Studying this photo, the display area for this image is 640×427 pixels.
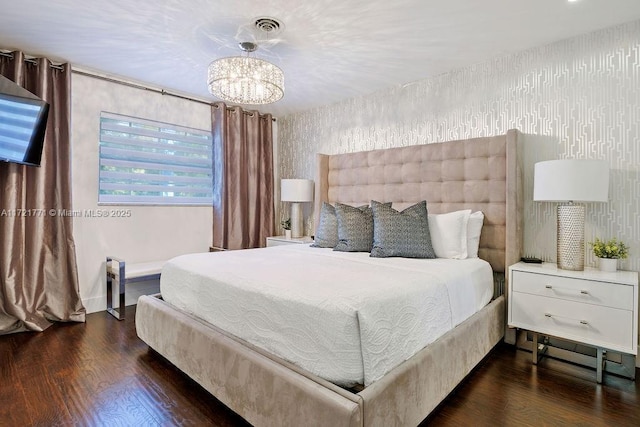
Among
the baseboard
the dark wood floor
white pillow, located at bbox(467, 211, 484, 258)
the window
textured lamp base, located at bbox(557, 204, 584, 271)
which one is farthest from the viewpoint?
the window

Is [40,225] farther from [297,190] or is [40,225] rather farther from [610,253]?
[610,253]

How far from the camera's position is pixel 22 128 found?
276 centimetres

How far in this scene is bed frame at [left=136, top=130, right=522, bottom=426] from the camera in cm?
141

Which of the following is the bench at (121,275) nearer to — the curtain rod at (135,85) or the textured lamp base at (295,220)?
the textured lamp base at (295,220)

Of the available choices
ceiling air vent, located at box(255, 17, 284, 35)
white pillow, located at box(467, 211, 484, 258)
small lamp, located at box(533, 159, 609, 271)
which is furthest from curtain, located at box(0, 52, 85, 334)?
small lamp, located at box(533, 159, 609, 271)

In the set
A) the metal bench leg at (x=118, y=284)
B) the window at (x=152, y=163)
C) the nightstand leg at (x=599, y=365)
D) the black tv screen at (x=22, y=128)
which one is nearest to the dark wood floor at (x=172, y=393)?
the nightstand leg at (x=599, y=365)

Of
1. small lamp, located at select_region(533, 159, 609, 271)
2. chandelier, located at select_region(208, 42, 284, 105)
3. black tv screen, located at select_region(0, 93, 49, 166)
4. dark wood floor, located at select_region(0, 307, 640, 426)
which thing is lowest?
dark wood floor, located at select_region(0, 307, 640, 426)

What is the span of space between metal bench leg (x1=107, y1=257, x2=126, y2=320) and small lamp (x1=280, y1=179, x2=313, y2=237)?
2026 millimetres

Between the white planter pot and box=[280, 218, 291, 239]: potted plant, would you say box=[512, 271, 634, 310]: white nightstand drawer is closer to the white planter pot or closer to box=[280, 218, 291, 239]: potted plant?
the white planter pot

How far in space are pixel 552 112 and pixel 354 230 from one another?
1877 millimetres

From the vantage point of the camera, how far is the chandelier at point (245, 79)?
2447 millimetres

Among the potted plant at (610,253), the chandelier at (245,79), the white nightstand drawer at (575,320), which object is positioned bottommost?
the white nightstand drawer at (575,320)

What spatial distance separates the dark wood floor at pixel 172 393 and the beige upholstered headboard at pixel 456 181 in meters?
0.88

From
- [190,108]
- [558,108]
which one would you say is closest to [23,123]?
[190,108]
